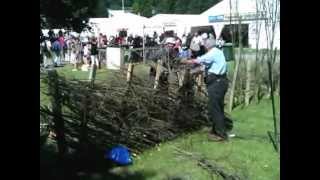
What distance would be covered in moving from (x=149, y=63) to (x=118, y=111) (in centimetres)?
103

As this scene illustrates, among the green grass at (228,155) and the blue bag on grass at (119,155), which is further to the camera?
the blue bag on grass at (119,155)

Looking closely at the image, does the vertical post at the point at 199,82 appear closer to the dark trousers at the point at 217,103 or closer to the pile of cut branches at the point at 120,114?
the pile of cut branches at the point at 120,114

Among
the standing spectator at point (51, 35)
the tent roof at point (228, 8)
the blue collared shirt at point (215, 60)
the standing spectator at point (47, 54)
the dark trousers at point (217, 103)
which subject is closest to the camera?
the standing spectator at point (51, 35)

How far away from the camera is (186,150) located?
6797 millimetres

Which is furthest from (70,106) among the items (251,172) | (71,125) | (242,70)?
(242,70)

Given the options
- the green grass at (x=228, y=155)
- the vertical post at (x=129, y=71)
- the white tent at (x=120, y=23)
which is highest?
the white tent at (x=120, y=23)

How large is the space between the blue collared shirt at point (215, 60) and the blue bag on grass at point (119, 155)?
1622 millimetres

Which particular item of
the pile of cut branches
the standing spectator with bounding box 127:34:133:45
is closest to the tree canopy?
the pile of cut branches

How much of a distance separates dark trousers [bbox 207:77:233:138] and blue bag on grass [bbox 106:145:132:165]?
1511 millimetres

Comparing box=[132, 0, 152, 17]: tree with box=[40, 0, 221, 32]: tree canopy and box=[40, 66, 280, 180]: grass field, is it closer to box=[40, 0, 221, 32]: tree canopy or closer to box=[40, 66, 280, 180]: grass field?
box=[40, 0, 221, 32]: tree canopy

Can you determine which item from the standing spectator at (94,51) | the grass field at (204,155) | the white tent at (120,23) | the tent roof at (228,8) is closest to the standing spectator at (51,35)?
the white tent at (120,23)

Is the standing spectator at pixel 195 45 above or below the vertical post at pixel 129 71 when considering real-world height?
above

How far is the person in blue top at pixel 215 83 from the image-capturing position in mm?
7484

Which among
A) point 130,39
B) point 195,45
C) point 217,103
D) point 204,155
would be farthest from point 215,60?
point 204,155
